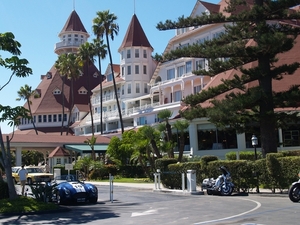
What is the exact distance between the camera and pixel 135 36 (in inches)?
2571

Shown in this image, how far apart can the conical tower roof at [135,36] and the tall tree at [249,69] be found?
4113 centimetres

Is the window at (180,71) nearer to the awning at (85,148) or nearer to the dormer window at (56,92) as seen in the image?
the awning at (85,148)

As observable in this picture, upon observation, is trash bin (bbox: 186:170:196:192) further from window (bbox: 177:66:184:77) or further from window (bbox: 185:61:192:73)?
window (bbox: 177:66:184:77)

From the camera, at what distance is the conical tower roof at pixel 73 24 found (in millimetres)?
93238

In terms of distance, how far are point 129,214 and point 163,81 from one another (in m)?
42.4

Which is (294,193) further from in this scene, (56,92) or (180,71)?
(56,92)

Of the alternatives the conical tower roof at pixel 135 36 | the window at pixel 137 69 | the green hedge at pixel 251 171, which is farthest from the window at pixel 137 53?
the green hedge at pixel 251 171

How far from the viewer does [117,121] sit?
6856 centimetres

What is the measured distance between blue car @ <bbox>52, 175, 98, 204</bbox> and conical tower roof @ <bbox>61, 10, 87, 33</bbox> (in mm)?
77968

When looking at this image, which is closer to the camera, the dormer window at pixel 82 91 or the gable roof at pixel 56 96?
the gable roof at pixel 56 96

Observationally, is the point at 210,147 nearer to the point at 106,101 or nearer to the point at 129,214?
the point at 129,214

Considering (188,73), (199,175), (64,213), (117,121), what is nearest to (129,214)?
(64,213)

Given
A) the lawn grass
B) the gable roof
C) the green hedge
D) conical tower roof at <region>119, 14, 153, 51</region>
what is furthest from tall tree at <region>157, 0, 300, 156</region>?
the gable roof

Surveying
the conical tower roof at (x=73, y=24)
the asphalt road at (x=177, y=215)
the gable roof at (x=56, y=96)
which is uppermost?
the conical tower roof at (x=73, y=24)
